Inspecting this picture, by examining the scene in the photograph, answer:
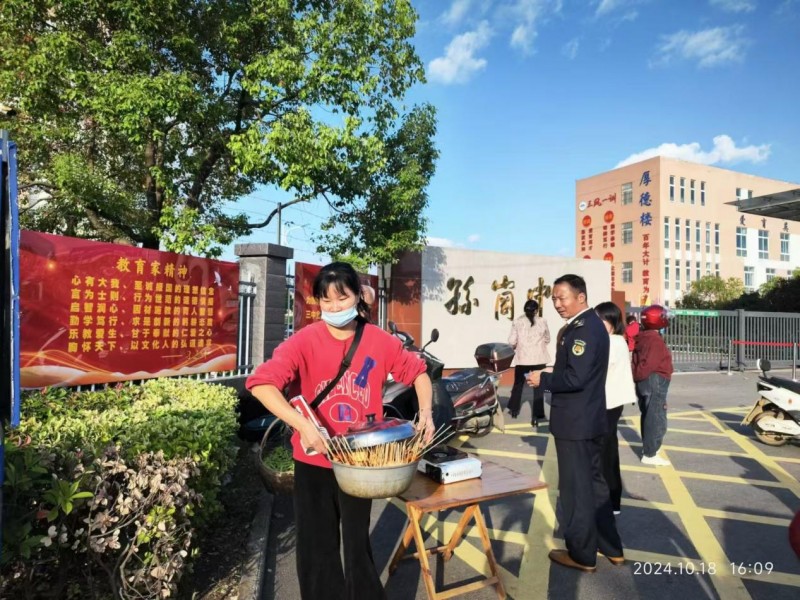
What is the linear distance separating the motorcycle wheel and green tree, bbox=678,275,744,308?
2825cm

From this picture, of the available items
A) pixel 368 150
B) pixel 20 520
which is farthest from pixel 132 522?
pixel 368 150

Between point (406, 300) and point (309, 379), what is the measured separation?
8.17m

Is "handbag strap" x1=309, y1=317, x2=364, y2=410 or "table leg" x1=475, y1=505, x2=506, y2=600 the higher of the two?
"handbag strap" x1=309, y1=317, x2=364, y2=410

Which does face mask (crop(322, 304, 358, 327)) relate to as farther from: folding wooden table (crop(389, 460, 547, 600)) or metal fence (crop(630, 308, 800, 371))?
metal fence (crop(630, 308, 800, 371))

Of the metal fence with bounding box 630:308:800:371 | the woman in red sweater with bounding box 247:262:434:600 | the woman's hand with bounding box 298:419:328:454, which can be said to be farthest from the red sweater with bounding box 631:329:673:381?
the metal fence with bounding box 630:308:800:371

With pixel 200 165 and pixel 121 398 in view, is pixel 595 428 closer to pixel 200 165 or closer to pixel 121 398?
pixel 121 398

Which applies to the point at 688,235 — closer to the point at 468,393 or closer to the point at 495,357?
the point at 495,357

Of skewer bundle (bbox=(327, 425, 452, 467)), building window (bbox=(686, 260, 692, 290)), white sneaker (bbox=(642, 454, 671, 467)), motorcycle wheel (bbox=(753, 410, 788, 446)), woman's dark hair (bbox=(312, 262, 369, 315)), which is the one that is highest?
building window (bbox=(686, 260, 692, 290))

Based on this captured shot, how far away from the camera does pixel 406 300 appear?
10.4m

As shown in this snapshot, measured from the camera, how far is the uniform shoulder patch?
311 cm

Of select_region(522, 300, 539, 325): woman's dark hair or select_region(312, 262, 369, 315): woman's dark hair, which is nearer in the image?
select_region(312, 262, 369, 315): woman's dark hair

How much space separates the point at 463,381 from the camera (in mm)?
6027

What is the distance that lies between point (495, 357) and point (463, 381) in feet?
3.18
